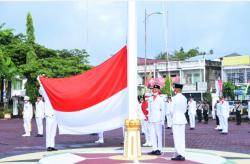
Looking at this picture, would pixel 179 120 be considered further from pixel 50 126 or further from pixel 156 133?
pixel 50 126

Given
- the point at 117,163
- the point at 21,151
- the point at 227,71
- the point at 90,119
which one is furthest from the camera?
the point at 227,71

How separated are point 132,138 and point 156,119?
6.06 feet

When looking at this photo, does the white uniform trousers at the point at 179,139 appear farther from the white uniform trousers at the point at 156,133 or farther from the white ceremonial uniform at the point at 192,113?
the white ceremonial uniform at the point at 192,113

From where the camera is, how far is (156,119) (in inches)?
464

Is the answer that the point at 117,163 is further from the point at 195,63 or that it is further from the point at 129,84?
the point at 195,63

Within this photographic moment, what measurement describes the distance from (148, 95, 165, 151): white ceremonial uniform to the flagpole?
1.66 meters

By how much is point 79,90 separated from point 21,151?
383 centimetres

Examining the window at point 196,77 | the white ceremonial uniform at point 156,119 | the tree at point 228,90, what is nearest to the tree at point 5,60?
the tree at point 228,90

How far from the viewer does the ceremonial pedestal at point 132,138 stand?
32.7ft

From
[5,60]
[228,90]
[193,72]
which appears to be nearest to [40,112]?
[5,60]

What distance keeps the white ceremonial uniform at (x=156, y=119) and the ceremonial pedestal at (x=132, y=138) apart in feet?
5.39

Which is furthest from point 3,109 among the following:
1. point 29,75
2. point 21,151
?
point 21,151

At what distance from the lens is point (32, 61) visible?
46.2m

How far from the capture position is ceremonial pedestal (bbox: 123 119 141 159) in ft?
32.7
